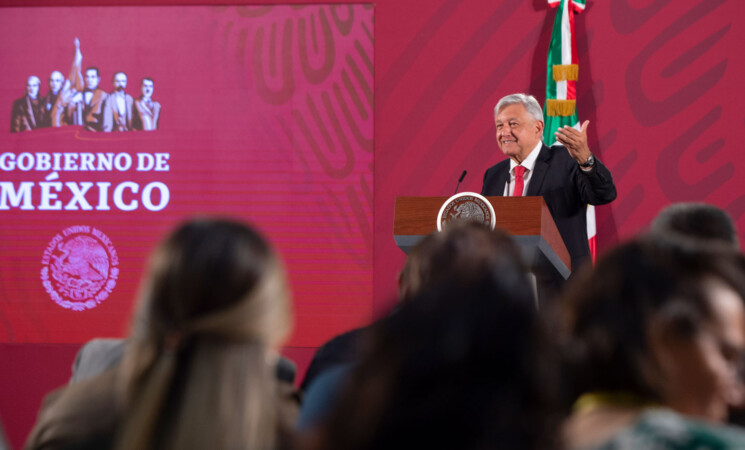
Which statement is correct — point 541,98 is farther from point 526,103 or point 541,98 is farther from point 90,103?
point 90,103

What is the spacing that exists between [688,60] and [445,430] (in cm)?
457

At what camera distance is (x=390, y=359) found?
91 centimetres

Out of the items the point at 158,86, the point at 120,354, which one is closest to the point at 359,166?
the point at 158,86

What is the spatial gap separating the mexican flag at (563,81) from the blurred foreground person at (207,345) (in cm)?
382

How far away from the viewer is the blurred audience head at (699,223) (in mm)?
2029

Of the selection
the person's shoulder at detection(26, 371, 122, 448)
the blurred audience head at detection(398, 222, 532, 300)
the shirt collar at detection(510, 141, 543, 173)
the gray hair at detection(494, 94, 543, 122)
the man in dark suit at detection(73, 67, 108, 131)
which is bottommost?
the person's shoulder at detection(26, 371, 122, 448)

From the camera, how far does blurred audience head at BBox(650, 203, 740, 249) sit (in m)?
2.03

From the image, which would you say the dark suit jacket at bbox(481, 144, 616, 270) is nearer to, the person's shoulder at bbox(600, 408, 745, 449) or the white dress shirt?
the white dress shirt

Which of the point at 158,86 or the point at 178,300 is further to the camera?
the point at 158,86

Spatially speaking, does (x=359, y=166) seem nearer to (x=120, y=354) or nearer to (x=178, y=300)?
(x=120, y=354)

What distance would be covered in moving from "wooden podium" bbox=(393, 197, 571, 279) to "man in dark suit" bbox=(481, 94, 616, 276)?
227mm

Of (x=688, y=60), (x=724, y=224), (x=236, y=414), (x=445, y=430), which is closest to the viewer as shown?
(x=445, y=430)

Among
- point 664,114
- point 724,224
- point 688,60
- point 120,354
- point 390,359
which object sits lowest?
point 120,354

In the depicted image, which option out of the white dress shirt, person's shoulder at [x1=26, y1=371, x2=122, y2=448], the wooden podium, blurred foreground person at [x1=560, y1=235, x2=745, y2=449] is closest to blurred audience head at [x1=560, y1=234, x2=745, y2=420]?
→ blurred foreground person at [x1=560, y1=235, x2=745, y2=449]
